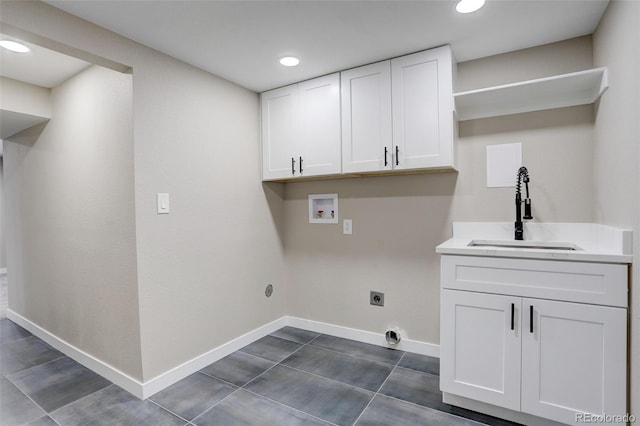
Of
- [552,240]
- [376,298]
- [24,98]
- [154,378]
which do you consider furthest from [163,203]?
[552,240]

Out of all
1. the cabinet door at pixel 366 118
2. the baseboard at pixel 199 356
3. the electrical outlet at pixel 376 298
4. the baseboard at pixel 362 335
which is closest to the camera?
the baseboard at pixel 199 356

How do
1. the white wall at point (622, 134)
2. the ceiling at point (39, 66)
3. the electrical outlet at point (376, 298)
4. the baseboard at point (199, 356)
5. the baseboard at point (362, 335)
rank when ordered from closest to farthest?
the white wall at point (622, 134)
the baseboard at point (199, 356)
the ceiling at point (39, 66)
the baseboard at point (362, 335)
the electrical outlet at point (376, 298)

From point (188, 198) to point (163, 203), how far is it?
201 millimetres

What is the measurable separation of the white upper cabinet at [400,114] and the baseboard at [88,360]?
79.6 inches

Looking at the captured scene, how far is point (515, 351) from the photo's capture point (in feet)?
5.42

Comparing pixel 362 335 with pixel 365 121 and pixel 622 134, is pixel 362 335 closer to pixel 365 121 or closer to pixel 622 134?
pixel 365 121

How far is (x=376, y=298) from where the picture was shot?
2.73m

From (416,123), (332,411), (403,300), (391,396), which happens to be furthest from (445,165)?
(332,411)

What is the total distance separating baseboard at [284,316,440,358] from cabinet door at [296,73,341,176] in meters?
1.40

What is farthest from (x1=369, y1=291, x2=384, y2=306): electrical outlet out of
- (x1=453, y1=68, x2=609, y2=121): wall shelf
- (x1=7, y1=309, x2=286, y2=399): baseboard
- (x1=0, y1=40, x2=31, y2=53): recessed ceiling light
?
(x1=0, y1=40, x2=31, y2=53): recessed ceiling light

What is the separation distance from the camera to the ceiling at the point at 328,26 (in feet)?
5.53

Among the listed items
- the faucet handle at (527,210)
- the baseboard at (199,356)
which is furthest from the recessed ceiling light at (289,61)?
the baseboard at (199,356)

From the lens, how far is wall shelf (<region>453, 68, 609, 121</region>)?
1858 mm

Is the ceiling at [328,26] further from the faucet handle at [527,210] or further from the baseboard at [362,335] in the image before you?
the baseboard at [362,335]
